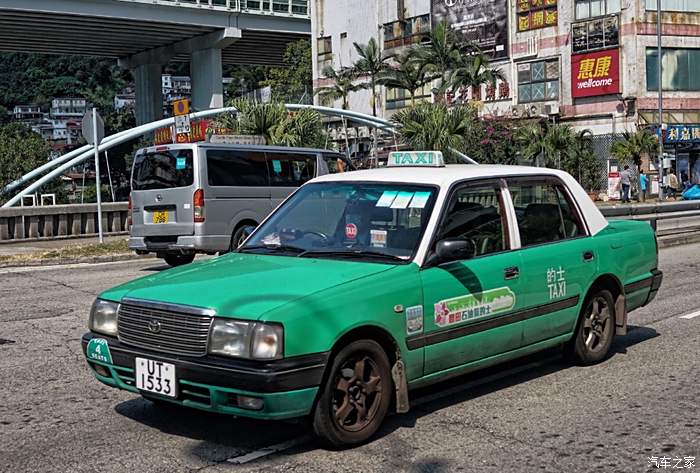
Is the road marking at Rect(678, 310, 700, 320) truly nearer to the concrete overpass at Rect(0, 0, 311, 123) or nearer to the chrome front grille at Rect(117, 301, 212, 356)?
the chrome front grille at Rect(117, 301, 212, 356)

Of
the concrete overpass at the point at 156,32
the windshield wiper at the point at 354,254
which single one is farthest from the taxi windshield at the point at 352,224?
the concrete overpass at the point at 156,32

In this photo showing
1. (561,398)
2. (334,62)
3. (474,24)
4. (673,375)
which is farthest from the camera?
(334,62)

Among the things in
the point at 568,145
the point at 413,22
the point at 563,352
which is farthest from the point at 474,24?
the point at 563,352

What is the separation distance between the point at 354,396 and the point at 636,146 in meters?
40.4

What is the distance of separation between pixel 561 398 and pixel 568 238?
1.31 meters

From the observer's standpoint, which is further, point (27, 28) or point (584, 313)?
point (27, 28)

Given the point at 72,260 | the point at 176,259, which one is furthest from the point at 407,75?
the point at 176,259

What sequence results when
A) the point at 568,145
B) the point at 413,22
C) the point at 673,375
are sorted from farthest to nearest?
the point at 413,22 < the point at 568,145 < the point at 673,375

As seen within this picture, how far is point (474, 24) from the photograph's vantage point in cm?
5462

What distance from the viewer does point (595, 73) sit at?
154 ft

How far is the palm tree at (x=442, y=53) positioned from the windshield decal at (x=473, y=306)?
4461 cm

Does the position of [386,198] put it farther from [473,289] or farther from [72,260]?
[72,260]

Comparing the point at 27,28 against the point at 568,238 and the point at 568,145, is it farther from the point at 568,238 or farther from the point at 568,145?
the point at 568,238

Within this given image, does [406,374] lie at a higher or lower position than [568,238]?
lower
